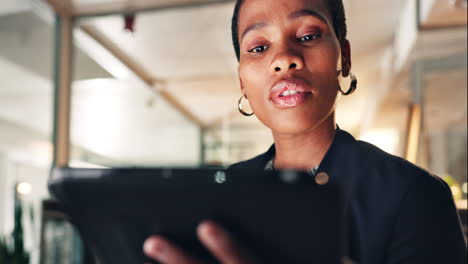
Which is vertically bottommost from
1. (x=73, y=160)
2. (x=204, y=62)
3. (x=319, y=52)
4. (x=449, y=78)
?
(x=73, y=160)

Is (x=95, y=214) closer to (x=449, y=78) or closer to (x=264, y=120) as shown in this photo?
(x=264, y=120)

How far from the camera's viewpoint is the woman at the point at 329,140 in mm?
588

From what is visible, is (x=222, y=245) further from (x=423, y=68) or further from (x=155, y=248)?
(x=423, y=68)

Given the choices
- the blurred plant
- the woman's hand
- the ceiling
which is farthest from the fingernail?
the ceiling

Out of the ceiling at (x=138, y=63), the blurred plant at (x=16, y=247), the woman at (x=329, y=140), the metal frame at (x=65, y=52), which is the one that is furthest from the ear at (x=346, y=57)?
the metal frame at (x=65, y=52)

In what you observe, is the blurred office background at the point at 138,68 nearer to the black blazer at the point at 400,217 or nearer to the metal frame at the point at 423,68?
the metal frame at the point at 423,68

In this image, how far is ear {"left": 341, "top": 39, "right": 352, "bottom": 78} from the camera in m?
0.77

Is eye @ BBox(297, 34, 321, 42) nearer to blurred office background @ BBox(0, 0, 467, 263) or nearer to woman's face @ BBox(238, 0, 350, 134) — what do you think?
woman's face @ BBox(238, 0, 350, 134)

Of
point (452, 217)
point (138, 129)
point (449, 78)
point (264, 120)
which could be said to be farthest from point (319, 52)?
point (138, 129)

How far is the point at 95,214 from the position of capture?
1.42 feet

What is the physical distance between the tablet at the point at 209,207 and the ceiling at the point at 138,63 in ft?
8.61

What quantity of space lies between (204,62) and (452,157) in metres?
2.63

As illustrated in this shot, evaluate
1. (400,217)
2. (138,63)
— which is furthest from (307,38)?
(138,63)

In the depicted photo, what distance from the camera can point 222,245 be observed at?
1.27 ft
